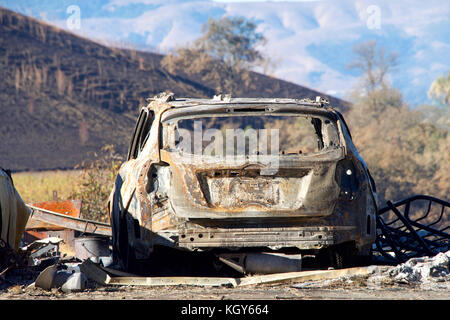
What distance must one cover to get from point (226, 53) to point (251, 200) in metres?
44.7

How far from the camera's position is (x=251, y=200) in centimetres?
671

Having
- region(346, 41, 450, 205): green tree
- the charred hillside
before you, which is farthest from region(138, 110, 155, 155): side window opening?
the charred hillside

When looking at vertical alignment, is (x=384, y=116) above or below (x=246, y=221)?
above

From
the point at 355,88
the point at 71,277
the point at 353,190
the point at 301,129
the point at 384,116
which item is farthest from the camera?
the point at 355,88

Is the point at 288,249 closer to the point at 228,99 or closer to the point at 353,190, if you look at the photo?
the point at 353,190

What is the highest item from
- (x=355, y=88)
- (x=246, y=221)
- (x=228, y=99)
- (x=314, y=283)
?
(x=355, y=88)

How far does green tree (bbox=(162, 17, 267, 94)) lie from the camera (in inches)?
1999

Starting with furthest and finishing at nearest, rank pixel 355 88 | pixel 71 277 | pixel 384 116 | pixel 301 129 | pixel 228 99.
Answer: pixel 355 88 → pixel 384 116 → pixel 301 129 → pixel 228 99 → pixel 71 277

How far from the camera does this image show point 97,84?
49938 mm

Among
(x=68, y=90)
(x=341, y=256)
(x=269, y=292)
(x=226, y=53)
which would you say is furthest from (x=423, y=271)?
(x=226, y=53)

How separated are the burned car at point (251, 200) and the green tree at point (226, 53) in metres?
41.9

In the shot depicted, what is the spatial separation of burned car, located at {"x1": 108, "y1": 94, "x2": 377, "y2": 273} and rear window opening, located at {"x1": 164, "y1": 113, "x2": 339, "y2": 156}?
0.07 m
